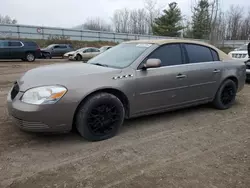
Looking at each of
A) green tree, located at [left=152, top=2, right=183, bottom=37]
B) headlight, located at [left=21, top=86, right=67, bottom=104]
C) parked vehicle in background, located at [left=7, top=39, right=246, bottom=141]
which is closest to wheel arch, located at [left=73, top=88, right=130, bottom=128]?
parked vehicle in background, located at [left=7, top=39, right=246, bottom=141]

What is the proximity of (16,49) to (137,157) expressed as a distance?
57.0ft

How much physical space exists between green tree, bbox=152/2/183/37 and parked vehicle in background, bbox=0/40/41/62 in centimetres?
3024

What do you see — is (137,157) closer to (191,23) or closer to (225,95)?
(225,95)

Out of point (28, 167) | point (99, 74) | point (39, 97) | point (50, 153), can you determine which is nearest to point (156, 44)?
point (99, 74)

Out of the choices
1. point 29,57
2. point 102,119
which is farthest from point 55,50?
point 102,119

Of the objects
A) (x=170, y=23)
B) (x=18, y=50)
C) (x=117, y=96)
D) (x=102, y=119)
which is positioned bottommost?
(x=102, y=119)

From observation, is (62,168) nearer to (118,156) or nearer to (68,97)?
(118,156)

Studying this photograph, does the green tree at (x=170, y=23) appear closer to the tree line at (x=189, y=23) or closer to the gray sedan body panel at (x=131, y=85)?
the tree line at (x=189, y=23)

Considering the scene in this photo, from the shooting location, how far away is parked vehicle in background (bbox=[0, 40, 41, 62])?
1759cm

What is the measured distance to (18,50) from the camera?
59.1 feet

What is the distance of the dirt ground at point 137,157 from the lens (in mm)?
2572

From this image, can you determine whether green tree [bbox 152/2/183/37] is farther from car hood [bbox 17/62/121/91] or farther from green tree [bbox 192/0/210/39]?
car hood [bbox 17/62/121/91]

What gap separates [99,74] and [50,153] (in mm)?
1250

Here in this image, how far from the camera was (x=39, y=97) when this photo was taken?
124 inches
